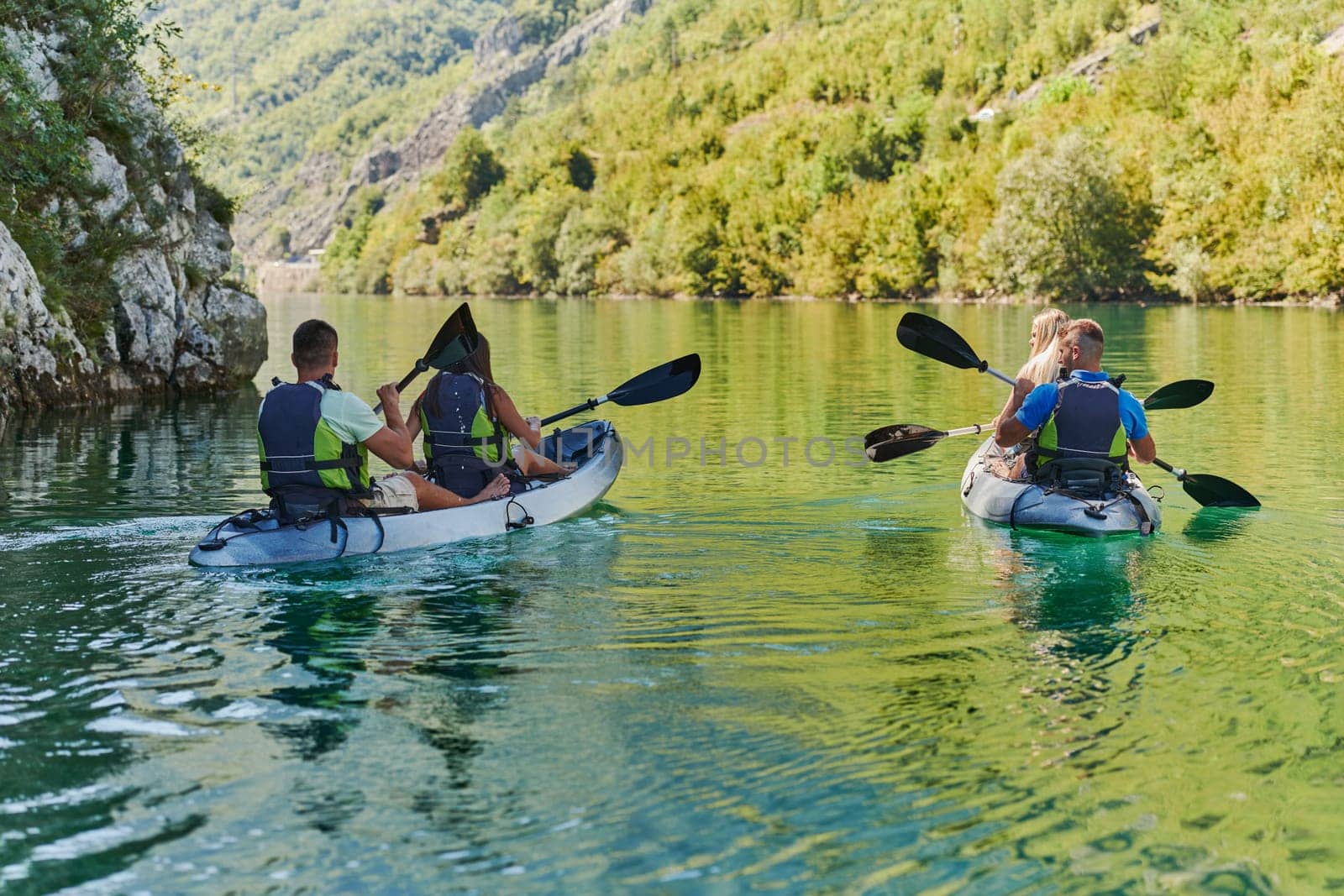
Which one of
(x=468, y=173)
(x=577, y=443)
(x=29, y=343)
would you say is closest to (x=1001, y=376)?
(x=577, y=443)

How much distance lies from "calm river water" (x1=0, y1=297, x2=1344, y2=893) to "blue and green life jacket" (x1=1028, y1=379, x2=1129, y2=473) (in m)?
0.80

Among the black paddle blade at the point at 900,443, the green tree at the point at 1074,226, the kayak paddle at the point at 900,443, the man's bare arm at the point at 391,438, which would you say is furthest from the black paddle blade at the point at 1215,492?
the green tree at the point at 1074,226

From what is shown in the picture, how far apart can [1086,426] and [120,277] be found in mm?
15714

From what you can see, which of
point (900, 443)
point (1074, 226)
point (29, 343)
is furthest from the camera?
point (1074, 226)

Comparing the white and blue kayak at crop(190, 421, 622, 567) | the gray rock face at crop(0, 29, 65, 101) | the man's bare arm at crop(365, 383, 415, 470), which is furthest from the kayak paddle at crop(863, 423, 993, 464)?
the gray rock face at crop(0, 29, 65, 101)

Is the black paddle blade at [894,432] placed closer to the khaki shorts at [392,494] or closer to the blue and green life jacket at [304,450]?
the khaki shorts at [392,494]

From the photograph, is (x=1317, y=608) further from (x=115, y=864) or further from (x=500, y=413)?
(x=115, y=864)

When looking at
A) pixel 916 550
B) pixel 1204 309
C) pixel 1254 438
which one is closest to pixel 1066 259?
pixel 1204 309

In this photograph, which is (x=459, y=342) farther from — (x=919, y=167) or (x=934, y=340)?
(x=919, y=167)

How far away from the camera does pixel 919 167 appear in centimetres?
9156

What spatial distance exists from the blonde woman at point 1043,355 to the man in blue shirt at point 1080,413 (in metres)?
0.14

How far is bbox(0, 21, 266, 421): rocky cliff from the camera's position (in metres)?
18.8

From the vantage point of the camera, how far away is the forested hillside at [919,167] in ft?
197

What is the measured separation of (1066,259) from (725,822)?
2505 inches
